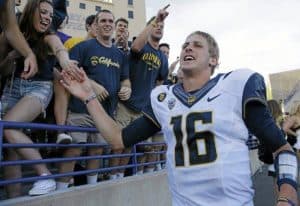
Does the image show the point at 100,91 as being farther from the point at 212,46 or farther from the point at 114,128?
the point at 212,46

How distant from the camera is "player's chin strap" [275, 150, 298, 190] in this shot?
2449mm

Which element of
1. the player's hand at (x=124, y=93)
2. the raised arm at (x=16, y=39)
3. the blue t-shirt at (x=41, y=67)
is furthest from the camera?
the player's hand at (x=124, y=93)

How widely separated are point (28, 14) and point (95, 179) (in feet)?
6.63

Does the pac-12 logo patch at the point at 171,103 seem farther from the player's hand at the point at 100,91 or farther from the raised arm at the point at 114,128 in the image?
the player's hand at the point at 100,91

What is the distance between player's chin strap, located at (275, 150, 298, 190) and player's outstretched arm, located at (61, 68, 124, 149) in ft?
3.59

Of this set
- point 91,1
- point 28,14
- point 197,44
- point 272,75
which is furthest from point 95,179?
point 91,1

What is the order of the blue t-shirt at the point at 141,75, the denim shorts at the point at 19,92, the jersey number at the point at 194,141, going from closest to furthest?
the jersey number at the point at 194,141, the denim shorts at the point at 19,92, the blue t-shirt at the point at 141,75

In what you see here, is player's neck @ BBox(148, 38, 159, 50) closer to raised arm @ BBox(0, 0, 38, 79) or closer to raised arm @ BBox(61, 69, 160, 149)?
raised arm @ BBox(0, 0, 38, 79)

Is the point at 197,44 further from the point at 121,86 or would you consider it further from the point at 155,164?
the point at 155,164

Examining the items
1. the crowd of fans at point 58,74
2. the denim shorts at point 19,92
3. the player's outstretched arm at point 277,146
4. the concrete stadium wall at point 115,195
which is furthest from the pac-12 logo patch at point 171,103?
the denim shorts at point 19,92

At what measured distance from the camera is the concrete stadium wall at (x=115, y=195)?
3.96 meters

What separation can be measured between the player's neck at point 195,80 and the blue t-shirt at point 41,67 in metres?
2.01

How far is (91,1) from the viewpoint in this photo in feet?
201

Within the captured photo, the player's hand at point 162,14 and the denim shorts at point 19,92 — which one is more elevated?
the player's hand at point 162,14
